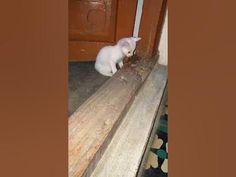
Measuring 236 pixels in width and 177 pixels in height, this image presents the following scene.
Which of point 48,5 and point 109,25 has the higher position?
point 48,5

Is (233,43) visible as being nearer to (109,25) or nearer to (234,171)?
(234,171)

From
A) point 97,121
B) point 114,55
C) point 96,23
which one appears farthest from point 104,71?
point 97,121

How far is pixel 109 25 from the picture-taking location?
2062 mm

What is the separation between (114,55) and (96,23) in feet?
1.21

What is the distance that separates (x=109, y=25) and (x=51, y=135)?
1.62 metres

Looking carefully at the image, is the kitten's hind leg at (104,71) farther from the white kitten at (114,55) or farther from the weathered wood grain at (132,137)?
the weathered wood grain at (132,137)

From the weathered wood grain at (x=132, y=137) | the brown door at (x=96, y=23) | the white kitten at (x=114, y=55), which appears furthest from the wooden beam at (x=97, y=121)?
the brown door at (x=96, y=23)

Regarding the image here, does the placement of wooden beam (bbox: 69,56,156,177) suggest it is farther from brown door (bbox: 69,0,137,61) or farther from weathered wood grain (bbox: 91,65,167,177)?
brown door (bbox: 69,0,137,61)

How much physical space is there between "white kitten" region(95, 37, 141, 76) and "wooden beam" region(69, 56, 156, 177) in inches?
6.3

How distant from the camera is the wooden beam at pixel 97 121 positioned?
919mm

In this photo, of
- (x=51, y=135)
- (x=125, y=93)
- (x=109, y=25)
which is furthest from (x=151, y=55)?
(x=51, y=135)

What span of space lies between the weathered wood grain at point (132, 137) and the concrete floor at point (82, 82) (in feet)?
0.83

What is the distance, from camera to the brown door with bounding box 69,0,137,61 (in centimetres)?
202

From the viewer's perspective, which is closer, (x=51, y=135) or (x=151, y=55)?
(x=51, y=135)
